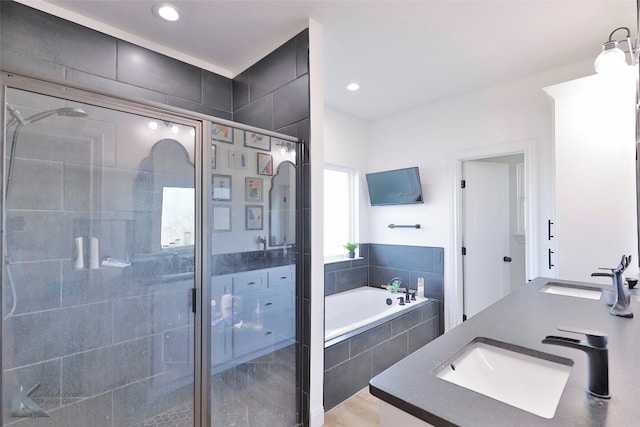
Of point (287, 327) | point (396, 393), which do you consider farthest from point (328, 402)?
point (396, 393)

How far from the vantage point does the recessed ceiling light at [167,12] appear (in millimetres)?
1780

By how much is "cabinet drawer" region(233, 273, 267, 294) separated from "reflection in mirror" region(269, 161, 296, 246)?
0.23 metres

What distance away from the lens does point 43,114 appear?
129 centimetres

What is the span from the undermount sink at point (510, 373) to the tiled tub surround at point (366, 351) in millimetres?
1234

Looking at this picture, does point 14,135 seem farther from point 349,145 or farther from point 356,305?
point 356,305

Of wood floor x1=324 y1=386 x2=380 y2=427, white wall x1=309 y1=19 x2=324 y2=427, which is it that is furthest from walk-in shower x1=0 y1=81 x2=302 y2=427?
wood floor x1=324 y1=386 x2=380 y2=427

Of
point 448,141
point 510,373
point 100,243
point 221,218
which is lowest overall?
point 510,373

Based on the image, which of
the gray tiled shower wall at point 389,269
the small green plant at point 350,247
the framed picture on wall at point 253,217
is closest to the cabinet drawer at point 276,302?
the framed picture on wall at point 253,217

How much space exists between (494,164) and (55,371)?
4124mm

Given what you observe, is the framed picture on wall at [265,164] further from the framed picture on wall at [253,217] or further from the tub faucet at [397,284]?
the tub faucet at [397,284]

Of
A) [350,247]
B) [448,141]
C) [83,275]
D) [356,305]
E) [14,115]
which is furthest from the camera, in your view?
[350,247]

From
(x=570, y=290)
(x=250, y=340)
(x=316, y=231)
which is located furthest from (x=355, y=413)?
(x=570, y=290)

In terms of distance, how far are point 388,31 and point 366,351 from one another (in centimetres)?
234

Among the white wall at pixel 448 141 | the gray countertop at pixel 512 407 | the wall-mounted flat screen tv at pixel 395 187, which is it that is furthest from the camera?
the wall-mounted flat screen tv at pixel 395 187
